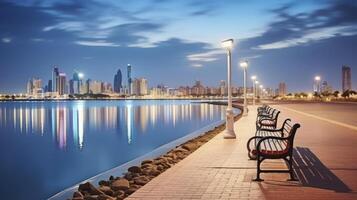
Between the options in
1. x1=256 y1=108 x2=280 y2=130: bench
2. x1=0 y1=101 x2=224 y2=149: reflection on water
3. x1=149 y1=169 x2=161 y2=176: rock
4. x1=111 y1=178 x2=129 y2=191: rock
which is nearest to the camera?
x1=111 y1=178 x2=129 y2=191: rock

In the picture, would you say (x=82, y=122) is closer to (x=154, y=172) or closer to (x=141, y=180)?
(x=154, y=172)

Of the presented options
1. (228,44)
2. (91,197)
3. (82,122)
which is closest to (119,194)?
(91,197)

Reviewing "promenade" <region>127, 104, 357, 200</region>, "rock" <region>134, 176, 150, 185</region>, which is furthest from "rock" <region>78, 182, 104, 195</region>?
"promenade" <region>127, 104, 357, 200</region>

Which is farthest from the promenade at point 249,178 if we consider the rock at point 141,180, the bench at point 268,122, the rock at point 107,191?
the bench at point 268,122

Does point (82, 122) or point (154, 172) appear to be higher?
point (154, 172)

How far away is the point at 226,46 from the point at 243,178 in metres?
8.82

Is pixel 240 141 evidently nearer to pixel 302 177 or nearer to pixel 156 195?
pixel 302 177

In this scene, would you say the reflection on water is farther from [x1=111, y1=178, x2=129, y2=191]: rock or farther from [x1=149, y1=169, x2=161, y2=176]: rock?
[x1=111, y1=178, x2=129, y2=191]: rock

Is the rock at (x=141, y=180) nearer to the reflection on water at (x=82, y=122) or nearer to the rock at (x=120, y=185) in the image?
the rock at (x=120, y=185)

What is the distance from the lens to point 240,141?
16906 millimetres

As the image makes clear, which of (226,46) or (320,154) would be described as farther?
(226,46)

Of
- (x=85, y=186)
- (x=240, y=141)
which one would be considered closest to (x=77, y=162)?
(x=240, y=141)

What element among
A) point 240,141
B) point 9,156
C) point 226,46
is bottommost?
point 9,156

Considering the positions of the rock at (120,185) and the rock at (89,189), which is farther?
the rock at (120,185)
